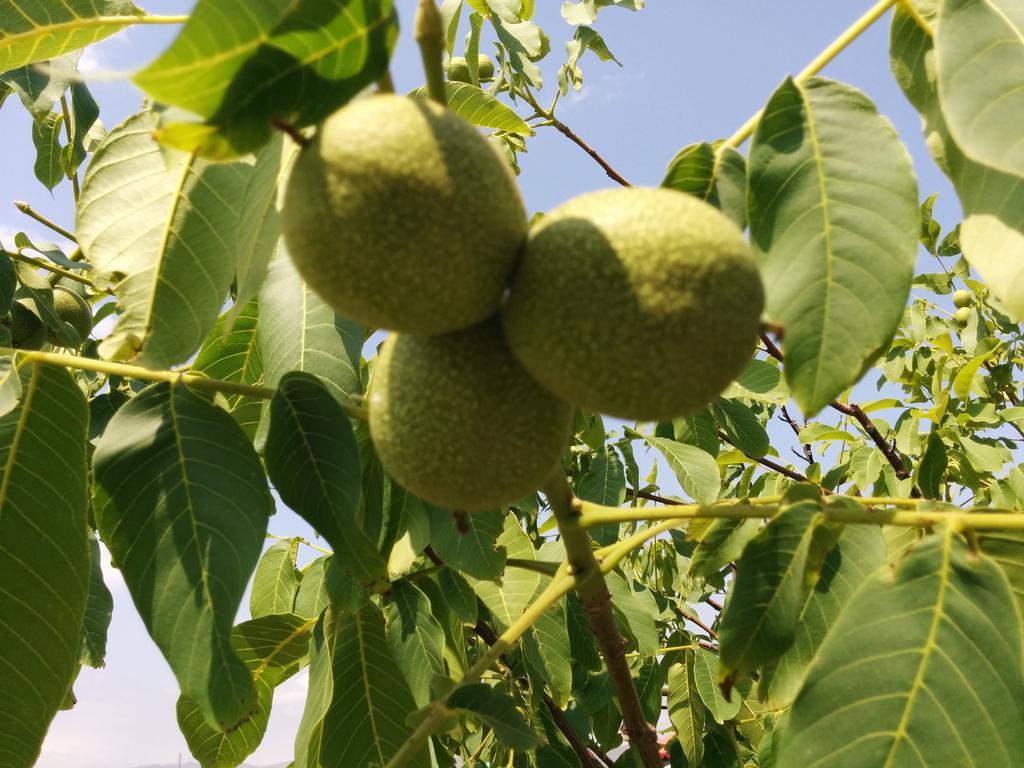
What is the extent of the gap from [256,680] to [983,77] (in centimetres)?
166

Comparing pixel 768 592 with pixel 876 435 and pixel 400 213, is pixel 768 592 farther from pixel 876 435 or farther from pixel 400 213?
pixel 876 435

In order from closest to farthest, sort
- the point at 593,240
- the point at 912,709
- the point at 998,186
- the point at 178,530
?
the point at 593,240 → the point at 912,709 → the point at 998,186 → the point at 178,530

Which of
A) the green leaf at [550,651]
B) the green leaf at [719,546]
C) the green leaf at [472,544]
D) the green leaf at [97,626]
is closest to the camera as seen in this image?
the green leaf at [719,546]

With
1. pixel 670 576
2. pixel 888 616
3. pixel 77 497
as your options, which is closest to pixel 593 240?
pixel 888 616

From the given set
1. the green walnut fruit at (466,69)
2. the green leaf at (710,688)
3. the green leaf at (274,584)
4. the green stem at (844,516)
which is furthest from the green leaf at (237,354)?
the green walnut fruit at (466,69)

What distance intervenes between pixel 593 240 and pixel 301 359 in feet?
2.13

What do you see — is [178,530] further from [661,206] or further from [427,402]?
[661,206]

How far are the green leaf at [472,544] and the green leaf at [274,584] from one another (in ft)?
3.27

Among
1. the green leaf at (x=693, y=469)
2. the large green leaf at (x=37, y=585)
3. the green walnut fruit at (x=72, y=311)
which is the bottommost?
A: the green leaf at (x=693, y=469)

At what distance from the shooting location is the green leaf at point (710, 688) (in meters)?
2.29

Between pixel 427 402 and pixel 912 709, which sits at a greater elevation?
pixel 427 402

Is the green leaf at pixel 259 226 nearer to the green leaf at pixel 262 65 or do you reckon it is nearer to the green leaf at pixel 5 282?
the green leaf at pixel 262 65

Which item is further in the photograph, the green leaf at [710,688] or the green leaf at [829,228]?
the green leaf at [710,688]

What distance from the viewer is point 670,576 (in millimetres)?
3098
